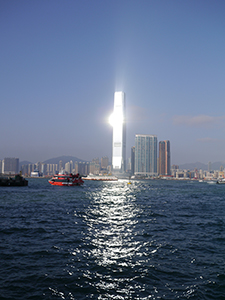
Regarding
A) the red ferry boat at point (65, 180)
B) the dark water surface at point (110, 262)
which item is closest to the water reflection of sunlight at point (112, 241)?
the dark water surface at point (110, 262)

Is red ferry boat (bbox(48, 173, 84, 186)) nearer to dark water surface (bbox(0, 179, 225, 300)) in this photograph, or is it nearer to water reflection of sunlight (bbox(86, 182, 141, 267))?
water reflection of sunlight (bbox(86, 182, 141, 267))

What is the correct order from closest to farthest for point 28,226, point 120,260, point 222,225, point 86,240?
point 120,260, point 86,240, point 28,226, point 222,225

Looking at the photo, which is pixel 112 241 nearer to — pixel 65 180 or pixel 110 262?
pixel 110 262

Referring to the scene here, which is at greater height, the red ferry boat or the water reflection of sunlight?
the water reflection of sunlight

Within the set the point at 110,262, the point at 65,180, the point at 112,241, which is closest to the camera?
the point at 110,262

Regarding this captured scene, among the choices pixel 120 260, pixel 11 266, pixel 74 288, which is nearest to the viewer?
pixel 74 288

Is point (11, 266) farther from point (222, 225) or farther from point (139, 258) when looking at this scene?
point (222, 225)

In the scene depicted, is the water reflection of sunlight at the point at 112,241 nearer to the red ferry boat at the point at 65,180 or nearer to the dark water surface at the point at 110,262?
the dark water surface at the point at 110,262

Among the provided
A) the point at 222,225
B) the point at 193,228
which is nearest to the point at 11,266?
the point at 193,228

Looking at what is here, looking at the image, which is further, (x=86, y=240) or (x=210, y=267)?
(x=86, y=240)

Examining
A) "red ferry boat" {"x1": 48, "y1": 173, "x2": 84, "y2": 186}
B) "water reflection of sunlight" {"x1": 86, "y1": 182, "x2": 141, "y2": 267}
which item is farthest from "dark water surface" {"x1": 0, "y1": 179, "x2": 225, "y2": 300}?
"red ferry boat" {"x1": 48, "y1": 173, "x2": 84, "y2": 186}

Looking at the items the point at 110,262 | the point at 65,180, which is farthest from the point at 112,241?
the point at 65,180
